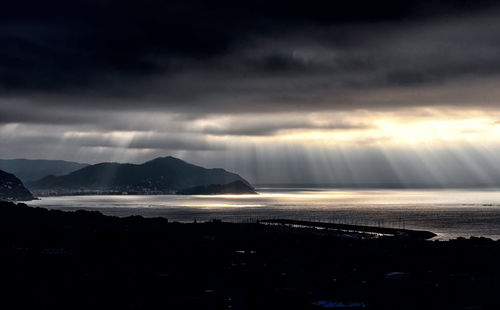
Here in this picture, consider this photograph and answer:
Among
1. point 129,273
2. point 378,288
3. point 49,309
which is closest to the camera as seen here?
point 49,309

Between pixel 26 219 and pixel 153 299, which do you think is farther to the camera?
pixel 26 219

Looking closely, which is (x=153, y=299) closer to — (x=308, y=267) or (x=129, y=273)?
(x=129, y=273)

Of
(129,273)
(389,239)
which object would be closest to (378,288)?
(129,273)

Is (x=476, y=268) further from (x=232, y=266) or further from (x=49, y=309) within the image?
(x=49, y=309)

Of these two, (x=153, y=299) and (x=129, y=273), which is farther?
(x=129, y=273)

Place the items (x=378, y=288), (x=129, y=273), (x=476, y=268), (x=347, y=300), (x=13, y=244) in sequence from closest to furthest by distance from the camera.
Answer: (x=347, y=300) → (x=378, y=288) → (x=129, y=273) → (x=476, y=268) → (x=13, y=244)

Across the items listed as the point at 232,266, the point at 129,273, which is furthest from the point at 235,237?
the point at 129,273
